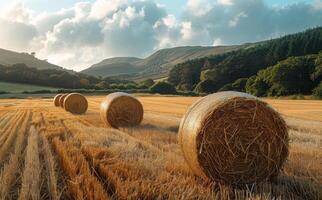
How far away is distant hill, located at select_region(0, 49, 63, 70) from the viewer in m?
129

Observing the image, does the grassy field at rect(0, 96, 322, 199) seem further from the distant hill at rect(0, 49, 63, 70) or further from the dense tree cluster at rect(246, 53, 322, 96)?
the distant hill at rect(0, 49, 63, 70)

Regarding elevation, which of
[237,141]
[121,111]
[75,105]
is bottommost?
[75,105]

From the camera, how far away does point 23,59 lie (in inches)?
5310

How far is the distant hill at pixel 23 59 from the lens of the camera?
5093 inches

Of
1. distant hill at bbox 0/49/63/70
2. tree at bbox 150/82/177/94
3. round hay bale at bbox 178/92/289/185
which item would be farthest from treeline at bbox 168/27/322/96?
distant hill at bbox 0/49/63/70

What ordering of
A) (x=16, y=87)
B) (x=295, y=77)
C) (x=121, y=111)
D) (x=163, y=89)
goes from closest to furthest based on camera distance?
(x=121, y=111) → (x=295, y=77) → (x=163, y=89) → (x=16, y=87)

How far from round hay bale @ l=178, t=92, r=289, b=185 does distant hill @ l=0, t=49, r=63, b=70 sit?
12624 cm

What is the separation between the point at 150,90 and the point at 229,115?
206 feet

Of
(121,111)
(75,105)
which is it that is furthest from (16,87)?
(121,111)

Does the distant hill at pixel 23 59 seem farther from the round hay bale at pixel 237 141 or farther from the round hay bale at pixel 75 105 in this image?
the round hay bale at pixel 237 141

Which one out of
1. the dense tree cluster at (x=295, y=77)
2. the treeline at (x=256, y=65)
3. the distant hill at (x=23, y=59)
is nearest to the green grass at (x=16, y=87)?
the treeline at (x=256, y=65)

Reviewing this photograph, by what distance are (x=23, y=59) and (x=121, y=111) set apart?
127 m

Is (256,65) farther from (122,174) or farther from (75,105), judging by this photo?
(122,174)

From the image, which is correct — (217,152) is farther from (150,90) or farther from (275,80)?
(150,90)
